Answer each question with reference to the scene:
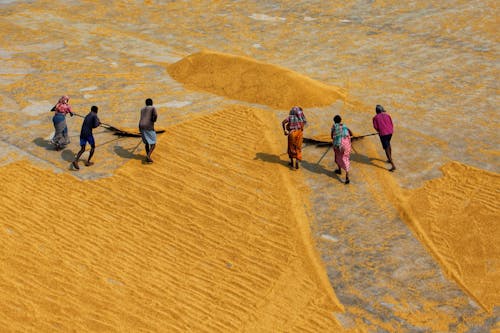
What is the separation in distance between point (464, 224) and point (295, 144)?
375 cm

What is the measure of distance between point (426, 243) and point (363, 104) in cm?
674

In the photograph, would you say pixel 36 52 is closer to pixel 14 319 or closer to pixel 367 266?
pixel 14 319

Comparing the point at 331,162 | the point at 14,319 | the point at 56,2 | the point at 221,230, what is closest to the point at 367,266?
the point at 221,230

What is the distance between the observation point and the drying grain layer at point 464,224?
8219 mm

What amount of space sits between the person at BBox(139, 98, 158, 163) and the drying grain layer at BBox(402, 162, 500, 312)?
5.58 m

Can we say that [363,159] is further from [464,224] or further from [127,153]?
[127,153]

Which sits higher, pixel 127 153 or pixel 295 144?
pixel 295 144

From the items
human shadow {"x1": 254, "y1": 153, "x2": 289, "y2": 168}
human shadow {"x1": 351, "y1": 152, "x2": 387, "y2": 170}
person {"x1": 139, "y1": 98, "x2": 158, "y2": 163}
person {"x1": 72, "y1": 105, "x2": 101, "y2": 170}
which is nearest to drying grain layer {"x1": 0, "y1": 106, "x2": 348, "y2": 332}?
human shadow {"x1": 254, "y1": 153, "x2": 289, "y2": 168}

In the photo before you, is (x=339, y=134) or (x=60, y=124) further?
(x=60, y=124)

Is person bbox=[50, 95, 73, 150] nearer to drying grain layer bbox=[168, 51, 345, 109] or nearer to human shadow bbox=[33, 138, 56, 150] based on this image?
human shadow bbox=[33, 138, 56, 150]

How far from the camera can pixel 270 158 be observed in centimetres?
1187

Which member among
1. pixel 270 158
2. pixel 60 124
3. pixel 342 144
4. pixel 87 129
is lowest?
pixel 270 158

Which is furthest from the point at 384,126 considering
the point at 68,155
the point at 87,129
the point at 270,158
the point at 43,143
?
the point at 43,143

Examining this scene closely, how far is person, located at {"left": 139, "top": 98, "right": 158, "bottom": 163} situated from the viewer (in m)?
11.3
